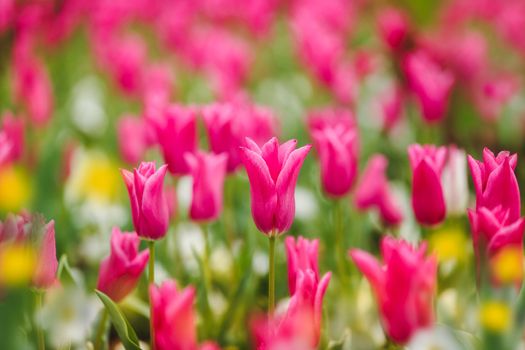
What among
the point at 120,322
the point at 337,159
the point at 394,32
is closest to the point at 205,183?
the point at 337,159

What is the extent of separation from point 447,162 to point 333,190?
0.37 metres

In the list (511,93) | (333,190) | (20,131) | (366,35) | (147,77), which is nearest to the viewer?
(333,190)

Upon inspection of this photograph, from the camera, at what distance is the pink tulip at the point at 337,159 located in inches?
51.1

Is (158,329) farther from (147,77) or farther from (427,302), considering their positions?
(147,77)

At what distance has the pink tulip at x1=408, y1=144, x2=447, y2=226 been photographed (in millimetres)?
1134

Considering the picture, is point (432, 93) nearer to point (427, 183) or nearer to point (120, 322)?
point (427, 183)

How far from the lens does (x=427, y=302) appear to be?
2.97 ft

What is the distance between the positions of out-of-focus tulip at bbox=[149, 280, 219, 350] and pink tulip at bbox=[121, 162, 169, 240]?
0.16 meters

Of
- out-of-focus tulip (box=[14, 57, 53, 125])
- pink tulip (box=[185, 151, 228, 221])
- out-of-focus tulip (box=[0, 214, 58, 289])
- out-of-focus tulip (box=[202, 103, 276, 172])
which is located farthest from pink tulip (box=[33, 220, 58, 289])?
out-of-focus tulip (box=[14, 57, 53, 125])

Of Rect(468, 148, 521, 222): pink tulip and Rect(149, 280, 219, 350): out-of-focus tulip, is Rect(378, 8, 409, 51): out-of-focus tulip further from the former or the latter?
Rect(149, 280, 219, 350): out-of-focus tulip

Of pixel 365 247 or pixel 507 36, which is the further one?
pixel 507 36

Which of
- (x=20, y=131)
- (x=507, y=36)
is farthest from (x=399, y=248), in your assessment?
(x=507, y=36)

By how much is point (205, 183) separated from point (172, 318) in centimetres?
43

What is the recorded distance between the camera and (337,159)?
131cm
